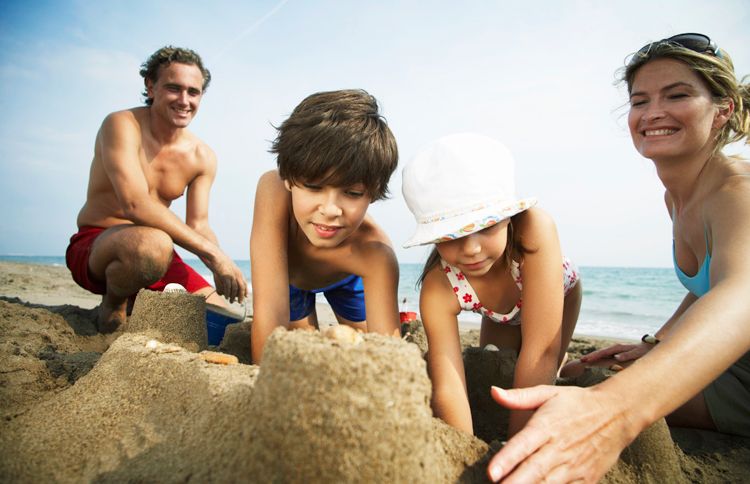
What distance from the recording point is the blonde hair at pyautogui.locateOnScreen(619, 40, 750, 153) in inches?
89.0

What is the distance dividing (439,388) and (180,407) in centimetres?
104

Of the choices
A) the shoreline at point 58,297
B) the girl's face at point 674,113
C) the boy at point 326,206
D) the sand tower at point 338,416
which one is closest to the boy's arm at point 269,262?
the boy at point 326,206

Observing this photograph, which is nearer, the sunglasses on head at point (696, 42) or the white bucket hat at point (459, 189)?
the white bucket hat at point (459, 189)

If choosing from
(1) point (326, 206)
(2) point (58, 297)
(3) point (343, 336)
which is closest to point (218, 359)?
(3) point (343, 336)

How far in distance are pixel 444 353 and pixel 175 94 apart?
3394 mm

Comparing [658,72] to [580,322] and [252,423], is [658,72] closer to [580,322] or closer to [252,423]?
[252,423]

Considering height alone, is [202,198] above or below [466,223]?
above

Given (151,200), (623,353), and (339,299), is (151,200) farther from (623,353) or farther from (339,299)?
(623,353)

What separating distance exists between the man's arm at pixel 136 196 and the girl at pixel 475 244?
1.63m

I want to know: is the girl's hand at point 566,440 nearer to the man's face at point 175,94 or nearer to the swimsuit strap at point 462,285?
the swimsuit strap at point 462,285

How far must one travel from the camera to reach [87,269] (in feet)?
12.3

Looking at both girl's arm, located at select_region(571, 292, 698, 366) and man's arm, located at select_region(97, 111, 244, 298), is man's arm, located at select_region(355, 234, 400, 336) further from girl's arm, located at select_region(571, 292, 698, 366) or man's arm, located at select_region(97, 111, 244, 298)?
girl's arm, located at select_region(571, 292, 698, 366)

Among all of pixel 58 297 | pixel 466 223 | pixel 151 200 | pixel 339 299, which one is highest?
pixel 151 200

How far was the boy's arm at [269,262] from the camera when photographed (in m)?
2.53
